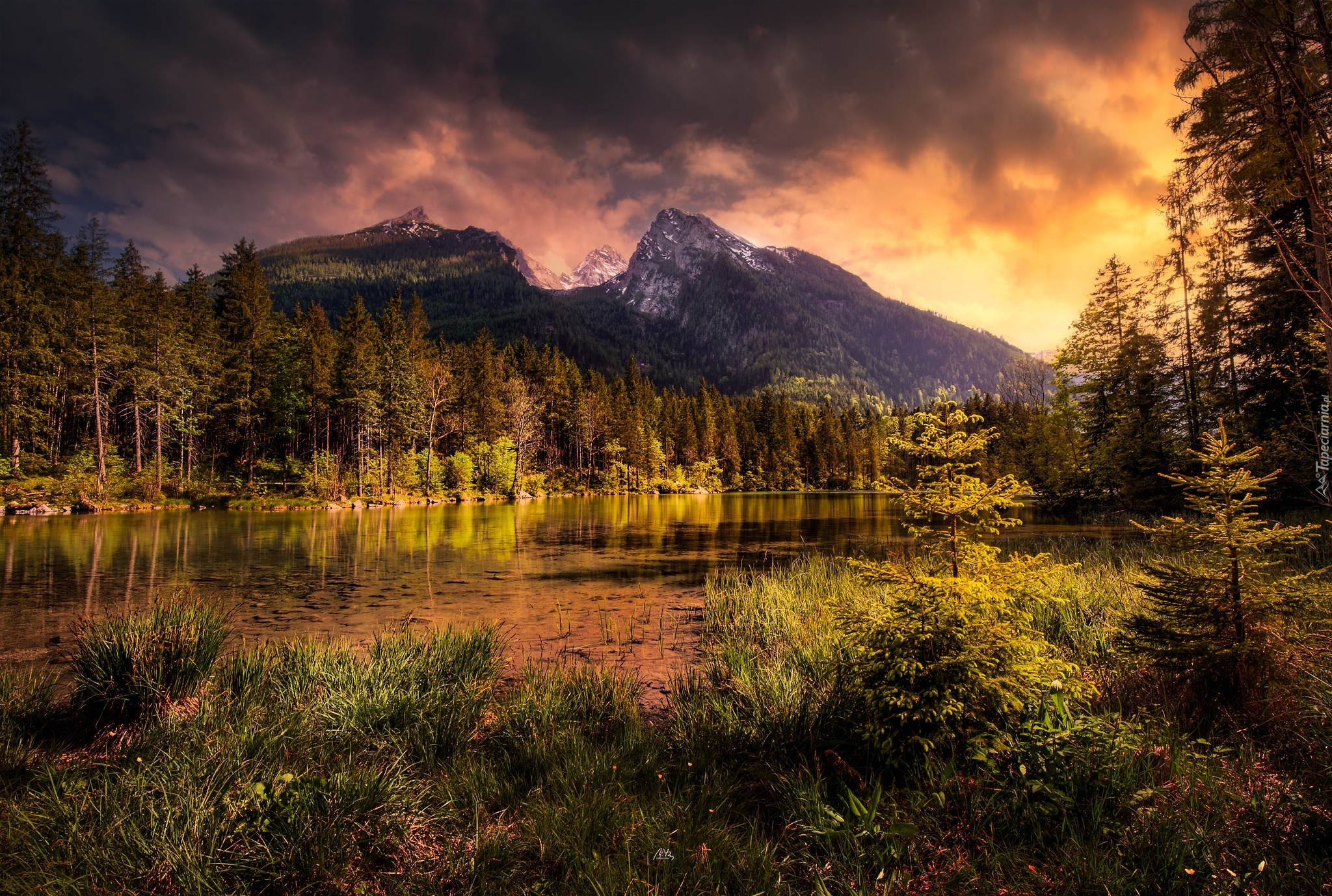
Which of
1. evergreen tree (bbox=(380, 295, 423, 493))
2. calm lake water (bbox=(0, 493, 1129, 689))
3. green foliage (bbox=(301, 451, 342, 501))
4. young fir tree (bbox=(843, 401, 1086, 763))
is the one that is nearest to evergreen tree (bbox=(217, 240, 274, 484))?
green foliage (bbox=(301, 451, 342, 501))

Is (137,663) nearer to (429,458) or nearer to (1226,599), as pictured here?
(1226,599)

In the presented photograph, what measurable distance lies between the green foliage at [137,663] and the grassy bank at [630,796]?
34 millimetres

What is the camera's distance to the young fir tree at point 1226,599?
4.18m

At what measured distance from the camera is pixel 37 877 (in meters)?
2.57

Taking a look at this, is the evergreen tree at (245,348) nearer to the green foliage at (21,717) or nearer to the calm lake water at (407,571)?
the calm lake water at (407,571)

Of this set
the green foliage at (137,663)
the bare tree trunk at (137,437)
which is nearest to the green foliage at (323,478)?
the bare tree trunk at (137,437)

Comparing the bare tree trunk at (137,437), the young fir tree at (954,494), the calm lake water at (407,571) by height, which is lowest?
the calm lake water at (407,571)

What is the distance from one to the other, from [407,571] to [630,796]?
1424 cm

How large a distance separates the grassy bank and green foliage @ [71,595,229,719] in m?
0.03

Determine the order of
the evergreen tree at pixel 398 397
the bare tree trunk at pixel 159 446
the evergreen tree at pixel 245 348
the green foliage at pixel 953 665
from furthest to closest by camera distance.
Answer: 1. the evergreen tree at pixel 398 397
2. the evergreen tree at pixel 245 348
3. the bare tree trunk at pixel 159 446
4. the green foliage at pixel 953 665

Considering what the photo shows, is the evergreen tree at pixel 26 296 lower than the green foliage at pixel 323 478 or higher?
higher

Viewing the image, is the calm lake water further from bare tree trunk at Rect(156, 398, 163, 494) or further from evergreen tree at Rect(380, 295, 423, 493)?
evergreen tree at Rect(380, 295, 423, 493)

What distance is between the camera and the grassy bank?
8.70 ft

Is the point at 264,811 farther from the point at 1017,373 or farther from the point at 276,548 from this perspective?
the point at 1017,373
